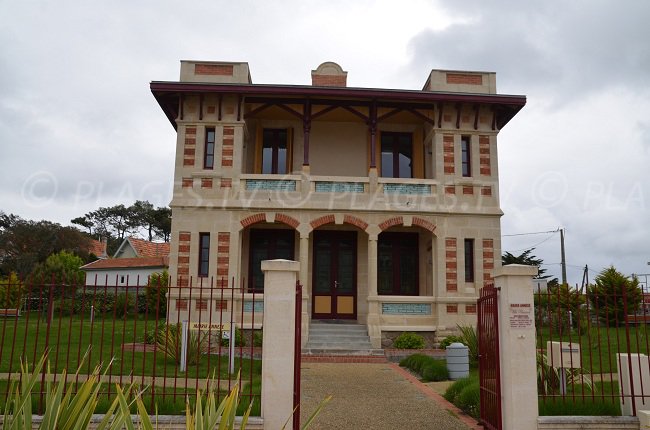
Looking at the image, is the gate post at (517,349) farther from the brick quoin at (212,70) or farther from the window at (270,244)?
the brick quoin at (212,70)

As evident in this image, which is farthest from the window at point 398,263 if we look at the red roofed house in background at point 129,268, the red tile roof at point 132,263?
the red tile roof at point 132,263

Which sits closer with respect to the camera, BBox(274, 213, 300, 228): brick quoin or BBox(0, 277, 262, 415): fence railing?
BBox(0, 277, 262, 415): fence railing

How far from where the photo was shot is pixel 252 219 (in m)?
16.5

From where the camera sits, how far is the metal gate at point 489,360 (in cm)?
665

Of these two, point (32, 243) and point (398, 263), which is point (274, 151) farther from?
point (32, 243)

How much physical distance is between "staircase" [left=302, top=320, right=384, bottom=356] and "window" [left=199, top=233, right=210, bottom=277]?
345 centimetres

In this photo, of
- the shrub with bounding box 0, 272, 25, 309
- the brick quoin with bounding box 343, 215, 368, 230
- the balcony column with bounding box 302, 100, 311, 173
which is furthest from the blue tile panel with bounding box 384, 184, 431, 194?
the shrub with bounding box 0, 272, 25, 309

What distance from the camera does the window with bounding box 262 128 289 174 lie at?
18.7m

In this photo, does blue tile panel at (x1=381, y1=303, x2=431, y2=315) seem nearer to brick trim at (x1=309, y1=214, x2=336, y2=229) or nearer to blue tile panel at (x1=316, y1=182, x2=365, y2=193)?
brick trim at (x1=309, y1=214, x2=336, y2=229)

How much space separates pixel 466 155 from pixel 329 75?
5318mm

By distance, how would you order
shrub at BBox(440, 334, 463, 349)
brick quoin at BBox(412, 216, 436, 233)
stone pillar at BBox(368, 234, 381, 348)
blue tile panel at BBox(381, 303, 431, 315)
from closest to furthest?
shrub at BBox(440, 334, 463, 349) < stone pillar at BBox(368, 234, 381, 348) < blue tile panel at BBox(381, 303, 431, 315) < brick quoin at BBox(412, 216, 436, 233)

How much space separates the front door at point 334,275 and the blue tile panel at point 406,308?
1561 millimetres

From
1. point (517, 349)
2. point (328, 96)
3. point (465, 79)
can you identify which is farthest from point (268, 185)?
point (517, 349)

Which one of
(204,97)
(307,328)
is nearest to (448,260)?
(307,328)
